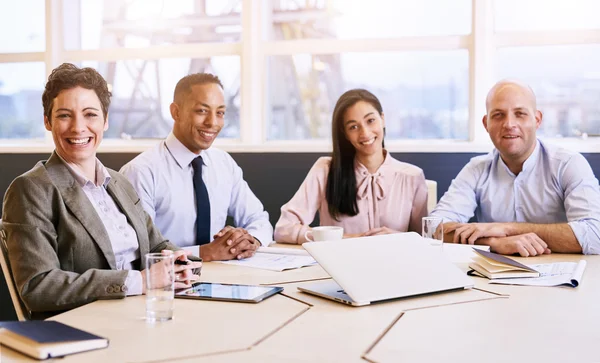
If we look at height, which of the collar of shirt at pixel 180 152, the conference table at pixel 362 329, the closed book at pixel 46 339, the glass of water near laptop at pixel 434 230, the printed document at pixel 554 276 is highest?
the collar of shirt at pixel 180 152

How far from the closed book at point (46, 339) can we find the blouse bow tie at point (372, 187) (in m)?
1.90

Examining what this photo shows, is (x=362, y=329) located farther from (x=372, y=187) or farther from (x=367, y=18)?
(x=367, y=18)

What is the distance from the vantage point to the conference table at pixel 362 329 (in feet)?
3.82

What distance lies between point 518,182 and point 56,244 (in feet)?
6.26

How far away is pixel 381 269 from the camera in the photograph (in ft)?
5.32

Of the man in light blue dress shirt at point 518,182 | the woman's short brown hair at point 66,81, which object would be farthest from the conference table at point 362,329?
the man in light blue dress shirt at point 518,182

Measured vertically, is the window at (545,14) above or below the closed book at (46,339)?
above

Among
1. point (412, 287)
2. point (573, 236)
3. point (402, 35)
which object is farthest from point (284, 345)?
point (402, 35)

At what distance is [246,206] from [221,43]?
1579 mm

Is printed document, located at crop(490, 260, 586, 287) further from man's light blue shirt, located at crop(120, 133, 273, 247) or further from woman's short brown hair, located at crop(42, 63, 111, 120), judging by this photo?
woman's short brown hair, located at crop(42, 63, 111, 120)

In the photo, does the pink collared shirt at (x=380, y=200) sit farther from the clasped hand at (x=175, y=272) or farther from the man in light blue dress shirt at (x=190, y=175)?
the clasped hand at (x=175, y=272)

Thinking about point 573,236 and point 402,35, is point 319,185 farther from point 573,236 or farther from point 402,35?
point 402,35

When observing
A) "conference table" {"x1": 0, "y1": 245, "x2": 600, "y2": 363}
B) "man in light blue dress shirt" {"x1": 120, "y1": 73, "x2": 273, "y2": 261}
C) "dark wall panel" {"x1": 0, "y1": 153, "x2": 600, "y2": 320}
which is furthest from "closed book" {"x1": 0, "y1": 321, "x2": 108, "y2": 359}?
"dark wall panel" {"x1": 0, "y1": 153, "x2": 600, "y2": 320}

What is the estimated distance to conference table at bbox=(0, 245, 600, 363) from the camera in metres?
1.16
